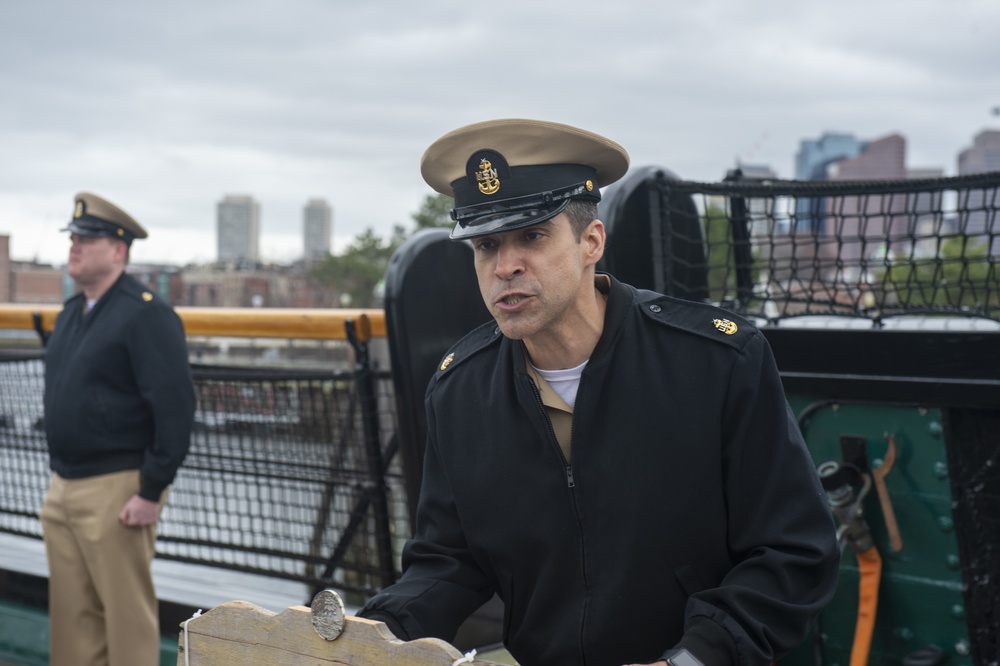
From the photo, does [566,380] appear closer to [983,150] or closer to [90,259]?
[90,259]

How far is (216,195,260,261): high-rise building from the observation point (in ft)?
320

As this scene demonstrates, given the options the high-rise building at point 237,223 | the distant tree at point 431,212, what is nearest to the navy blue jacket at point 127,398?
the distant tree at point 431,212

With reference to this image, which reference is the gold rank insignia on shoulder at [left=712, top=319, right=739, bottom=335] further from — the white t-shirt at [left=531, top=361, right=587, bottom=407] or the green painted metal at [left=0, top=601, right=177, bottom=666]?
the green painted metal at [left=0, top=601, right=177, bottom=666]

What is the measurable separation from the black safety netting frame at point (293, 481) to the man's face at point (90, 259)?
2.37 feet

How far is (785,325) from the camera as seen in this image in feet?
11.9

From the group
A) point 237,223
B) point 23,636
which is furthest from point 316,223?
point 23,636

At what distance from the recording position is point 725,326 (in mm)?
2305

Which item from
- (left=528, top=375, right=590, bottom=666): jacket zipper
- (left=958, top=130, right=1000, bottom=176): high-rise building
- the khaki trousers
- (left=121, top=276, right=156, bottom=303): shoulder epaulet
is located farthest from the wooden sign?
(left=958, top=130, right=1000, bottom=176): high-rise building

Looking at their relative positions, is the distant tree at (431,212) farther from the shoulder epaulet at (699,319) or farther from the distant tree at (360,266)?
the shoulder epaulet at (699,319)

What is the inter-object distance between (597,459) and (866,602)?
56.5 inches

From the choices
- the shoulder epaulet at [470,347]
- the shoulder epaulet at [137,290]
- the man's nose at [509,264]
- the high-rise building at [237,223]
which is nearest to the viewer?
the man's nose at [509,264]

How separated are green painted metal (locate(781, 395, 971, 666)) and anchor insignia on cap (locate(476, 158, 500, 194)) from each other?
1496 millimetres

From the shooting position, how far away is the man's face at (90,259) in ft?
16.6

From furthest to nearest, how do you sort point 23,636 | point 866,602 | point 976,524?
point 23,636, point 866,602, point 976,524
